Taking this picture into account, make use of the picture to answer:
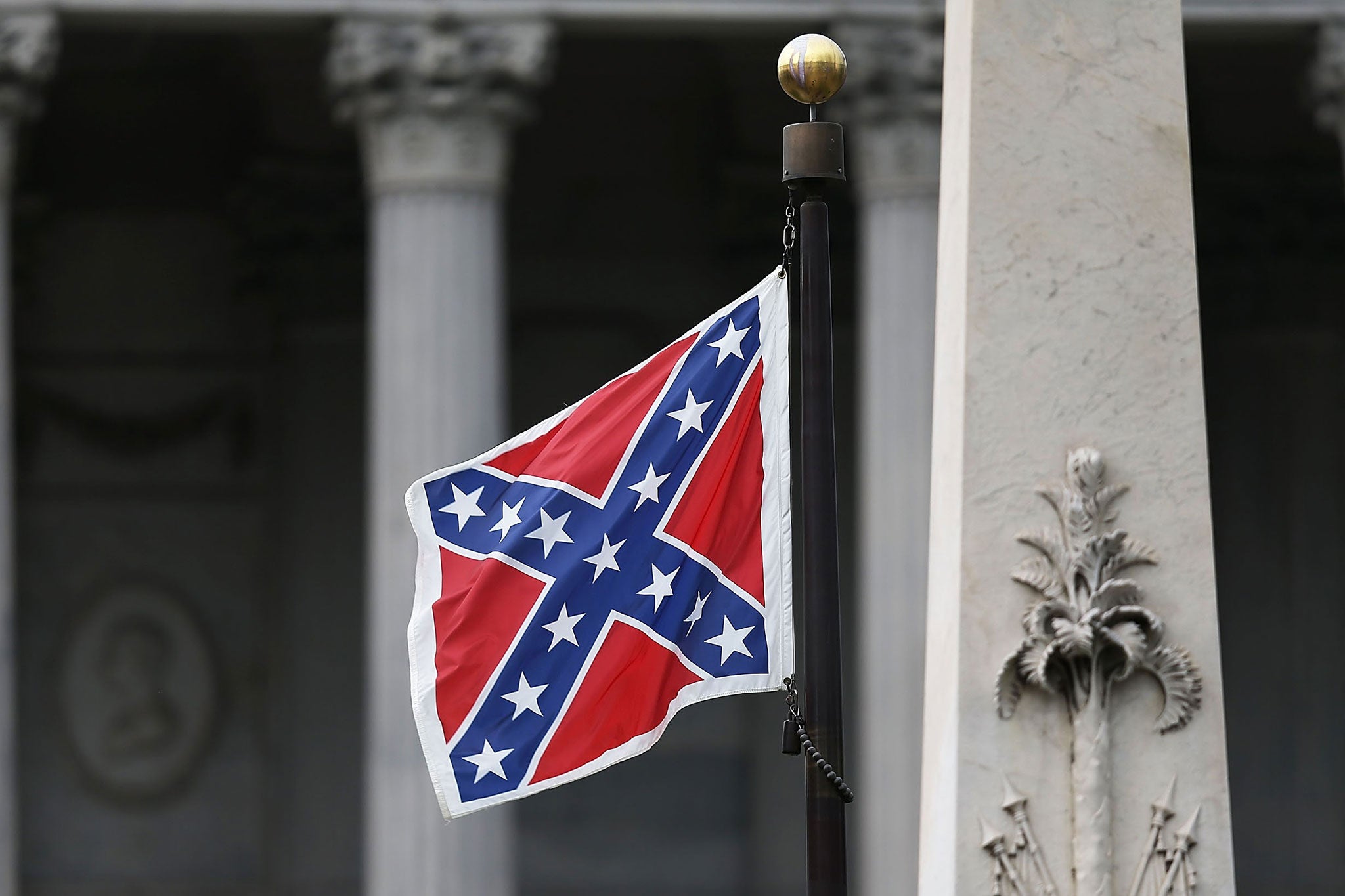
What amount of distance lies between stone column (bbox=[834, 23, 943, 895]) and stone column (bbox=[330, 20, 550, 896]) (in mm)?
2378

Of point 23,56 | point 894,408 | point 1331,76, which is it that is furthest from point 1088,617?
point 23,56

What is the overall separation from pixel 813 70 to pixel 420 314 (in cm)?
974

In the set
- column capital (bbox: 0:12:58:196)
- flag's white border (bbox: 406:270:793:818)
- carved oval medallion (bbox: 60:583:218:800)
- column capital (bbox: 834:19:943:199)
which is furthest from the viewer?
carved oval medallion (bbox: 60:583:218:800)

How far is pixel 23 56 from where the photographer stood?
17.1m

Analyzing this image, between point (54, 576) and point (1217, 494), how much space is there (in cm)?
1051

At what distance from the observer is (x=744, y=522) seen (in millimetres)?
8258

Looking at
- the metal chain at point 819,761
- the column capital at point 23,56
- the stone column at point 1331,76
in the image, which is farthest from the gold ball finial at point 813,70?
the stone column at point 1331,76

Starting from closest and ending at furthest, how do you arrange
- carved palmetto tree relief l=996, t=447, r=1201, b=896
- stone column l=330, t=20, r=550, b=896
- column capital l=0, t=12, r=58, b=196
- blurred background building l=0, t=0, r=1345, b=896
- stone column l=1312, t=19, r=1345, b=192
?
1. carved palmetto tree relief l=996, t=447, r=1201, b=896
2. stone column l=330, t=20, r=550, b=896
3. column capital l=0, t=12, r=58, b=196
4. stone column l=1312, t=19, r=1345, b=192
5. blurred background building l=0, t=0, r=1345, b=896

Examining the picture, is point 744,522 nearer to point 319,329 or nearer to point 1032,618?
point 1032,618

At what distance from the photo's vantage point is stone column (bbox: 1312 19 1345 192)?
57.5ft

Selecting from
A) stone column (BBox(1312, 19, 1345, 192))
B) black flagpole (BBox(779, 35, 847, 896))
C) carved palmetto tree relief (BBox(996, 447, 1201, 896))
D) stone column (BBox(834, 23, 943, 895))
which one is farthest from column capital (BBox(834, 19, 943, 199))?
carved palmetto tree relief (BBox(996, 447, 1201, 896))

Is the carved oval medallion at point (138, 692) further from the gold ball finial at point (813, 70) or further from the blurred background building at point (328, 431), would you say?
the gold ball finial at point (813, 70)

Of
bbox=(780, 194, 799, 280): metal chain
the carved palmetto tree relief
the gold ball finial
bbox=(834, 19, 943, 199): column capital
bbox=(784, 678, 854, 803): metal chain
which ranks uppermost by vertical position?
bbox=(834, 19, 943, 199): column capital

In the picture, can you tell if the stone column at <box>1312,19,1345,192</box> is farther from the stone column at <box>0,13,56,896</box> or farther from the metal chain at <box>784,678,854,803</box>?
the metal chain at <box>784,678,854,803</box>
